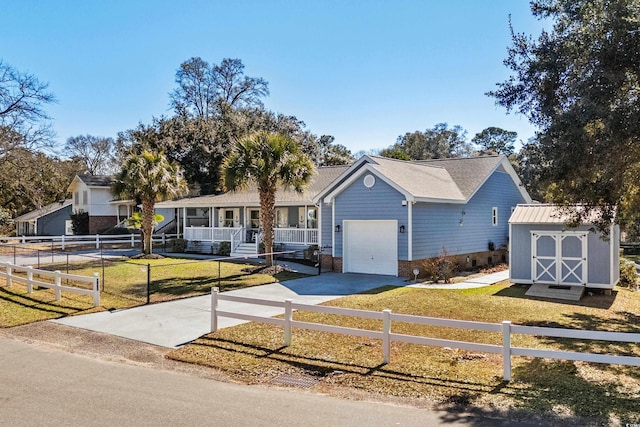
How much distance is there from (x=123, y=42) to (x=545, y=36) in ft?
52.6

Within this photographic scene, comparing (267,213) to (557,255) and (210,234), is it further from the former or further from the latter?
(557,255)

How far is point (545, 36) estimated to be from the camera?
392 inches

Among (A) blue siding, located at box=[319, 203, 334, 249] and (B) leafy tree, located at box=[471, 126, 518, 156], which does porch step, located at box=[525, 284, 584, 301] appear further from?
(B) leafy tree, located at box=[471, 126, 518, 156]

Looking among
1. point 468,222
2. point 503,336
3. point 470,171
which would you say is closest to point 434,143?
point 470,171

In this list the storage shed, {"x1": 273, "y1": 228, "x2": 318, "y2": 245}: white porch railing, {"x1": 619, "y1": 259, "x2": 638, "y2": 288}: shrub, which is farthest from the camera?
{"x1": 273, "y1": 228, "x2": 318, "y2": 245}: white porch railing

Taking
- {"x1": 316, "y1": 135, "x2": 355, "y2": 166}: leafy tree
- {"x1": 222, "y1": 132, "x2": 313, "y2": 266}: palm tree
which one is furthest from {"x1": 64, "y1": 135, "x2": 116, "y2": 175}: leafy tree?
{"x1": 222, "y1": 132, "x2": 313, "y2": 266}: palm tree

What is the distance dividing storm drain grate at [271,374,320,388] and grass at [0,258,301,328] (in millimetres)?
6055

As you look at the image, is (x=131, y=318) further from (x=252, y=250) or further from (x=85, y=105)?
(x=85, y=105)

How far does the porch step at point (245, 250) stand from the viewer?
84.3 feet

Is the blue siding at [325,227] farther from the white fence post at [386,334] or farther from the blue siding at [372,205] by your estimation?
the white fence post at [386,334]

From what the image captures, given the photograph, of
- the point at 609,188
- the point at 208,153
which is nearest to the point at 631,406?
the point at 609,188

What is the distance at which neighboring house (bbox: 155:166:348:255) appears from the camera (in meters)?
24.7

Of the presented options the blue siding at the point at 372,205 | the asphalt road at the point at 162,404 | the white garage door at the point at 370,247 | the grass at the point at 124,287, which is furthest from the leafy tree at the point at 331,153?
the asphalt road at the point at 162,404

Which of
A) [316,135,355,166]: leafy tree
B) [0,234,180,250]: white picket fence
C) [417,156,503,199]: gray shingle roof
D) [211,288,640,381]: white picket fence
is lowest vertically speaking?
[211,288,640,381]: white picket fence
